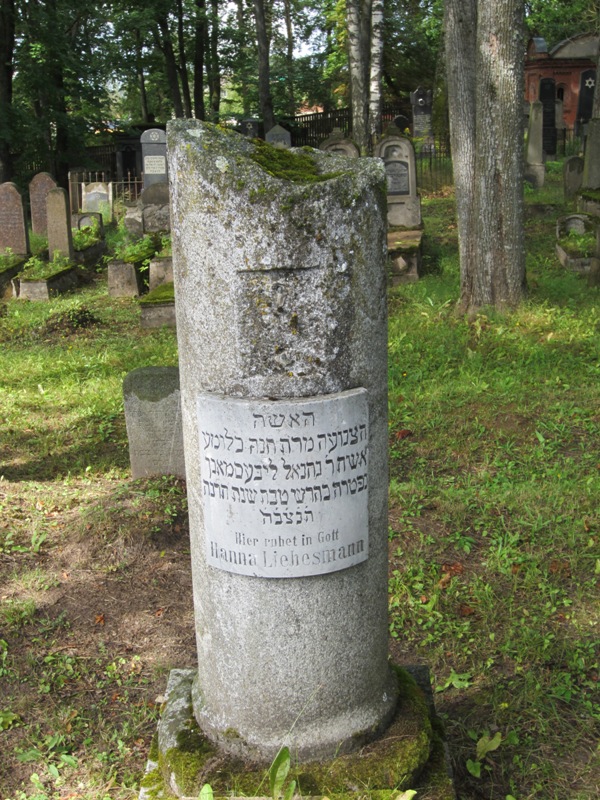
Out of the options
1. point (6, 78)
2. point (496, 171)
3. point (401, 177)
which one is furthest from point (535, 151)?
point (6, 78)

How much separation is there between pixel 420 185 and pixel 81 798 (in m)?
17.1

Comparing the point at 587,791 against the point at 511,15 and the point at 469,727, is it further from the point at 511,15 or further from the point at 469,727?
the point at 511,15

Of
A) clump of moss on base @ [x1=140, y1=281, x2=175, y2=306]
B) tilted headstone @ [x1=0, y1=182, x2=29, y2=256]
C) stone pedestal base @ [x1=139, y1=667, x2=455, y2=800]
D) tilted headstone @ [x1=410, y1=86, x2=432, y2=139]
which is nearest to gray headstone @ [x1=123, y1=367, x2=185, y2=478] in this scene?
stone pedestal base @ [x1=139, y1=667, x2=455, y2=800]

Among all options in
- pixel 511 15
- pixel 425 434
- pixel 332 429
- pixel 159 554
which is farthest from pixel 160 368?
pixel 511 15

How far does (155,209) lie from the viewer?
13.6m

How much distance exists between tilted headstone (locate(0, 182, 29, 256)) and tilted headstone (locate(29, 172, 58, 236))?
598 mm

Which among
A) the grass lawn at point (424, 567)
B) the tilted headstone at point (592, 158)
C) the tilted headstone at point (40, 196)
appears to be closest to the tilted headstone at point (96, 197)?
the tilted headstone at point (40, 196)

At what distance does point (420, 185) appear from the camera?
18656mm

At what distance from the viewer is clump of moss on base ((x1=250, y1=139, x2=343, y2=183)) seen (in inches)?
92.0

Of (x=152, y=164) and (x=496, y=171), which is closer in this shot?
(x=496, y=171)

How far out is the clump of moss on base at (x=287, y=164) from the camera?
7.66 ft

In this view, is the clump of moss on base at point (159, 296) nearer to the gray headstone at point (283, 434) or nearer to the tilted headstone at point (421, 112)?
the gray headstone at point (283, 434)

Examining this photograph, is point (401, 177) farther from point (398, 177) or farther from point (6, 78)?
point (6, 78)

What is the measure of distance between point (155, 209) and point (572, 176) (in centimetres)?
760
